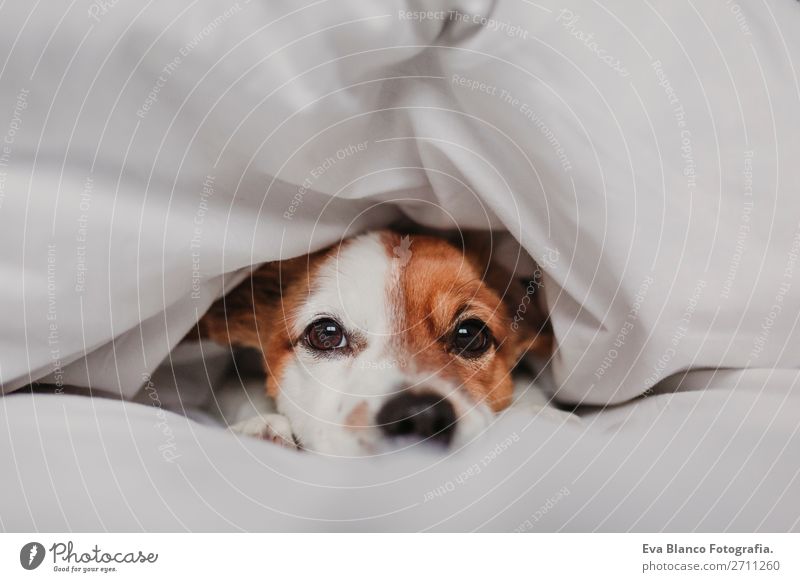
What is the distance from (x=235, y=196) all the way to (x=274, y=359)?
34cm

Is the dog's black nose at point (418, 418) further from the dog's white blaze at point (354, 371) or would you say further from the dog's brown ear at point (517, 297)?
the dog's brown ear at point (517, 297)

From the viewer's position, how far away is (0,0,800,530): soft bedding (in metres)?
0.82

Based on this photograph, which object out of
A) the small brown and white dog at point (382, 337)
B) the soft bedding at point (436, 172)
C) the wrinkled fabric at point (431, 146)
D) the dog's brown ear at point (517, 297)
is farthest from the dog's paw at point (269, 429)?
the dog's brown ear at point (517, 297)

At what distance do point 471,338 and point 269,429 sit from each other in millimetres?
385

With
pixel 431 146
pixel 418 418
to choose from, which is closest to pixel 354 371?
pixel 418 418

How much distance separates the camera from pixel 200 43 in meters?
0.83

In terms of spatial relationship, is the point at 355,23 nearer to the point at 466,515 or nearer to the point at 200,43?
the point at 200,43

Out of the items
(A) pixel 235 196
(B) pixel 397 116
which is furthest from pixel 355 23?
(A) pixel 235 196

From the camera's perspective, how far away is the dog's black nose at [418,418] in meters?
0.95

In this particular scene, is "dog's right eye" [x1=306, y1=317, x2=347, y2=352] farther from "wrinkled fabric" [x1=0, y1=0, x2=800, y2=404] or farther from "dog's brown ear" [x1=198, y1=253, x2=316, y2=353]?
"wrinkled fabric" [x1=0, y1=0, x2=800, y2=404]

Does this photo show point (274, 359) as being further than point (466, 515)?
Yes

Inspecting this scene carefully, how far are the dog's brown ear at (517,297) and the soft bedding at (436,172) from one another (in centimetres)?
20

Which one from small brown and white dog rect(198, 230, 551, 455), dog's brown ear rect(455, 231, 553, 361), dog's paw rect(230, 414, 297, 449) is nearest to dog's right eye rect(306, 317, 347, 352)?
small brown and white dog rect(198, 230, 551, 455)
